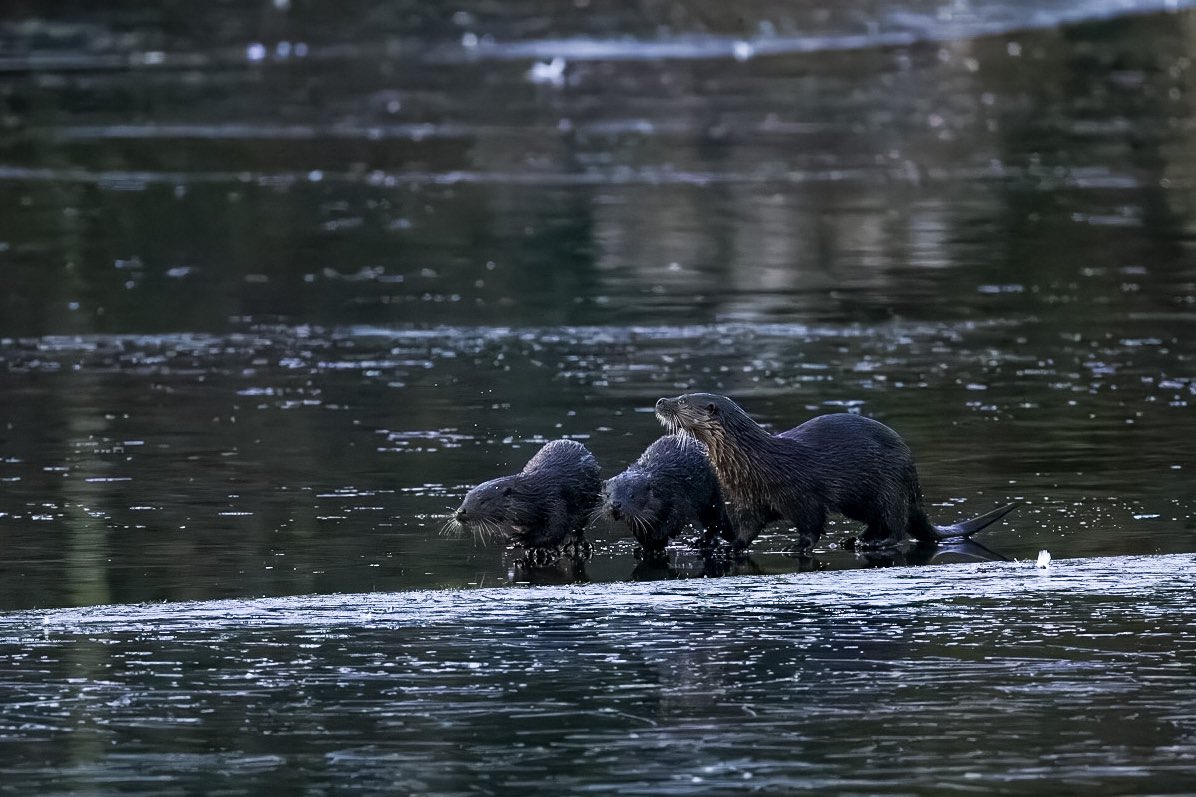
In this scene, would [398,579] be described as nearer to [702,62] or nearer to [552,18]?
[702,62]

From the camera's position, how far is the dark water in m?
6.62

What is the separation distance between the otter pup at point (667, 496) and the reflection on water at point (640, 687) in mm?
709

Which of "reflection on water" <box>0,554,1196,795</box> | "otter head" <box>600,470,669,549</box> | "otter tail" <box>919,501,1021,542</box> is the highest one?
"otter head" <box>600,470,669,549</box>

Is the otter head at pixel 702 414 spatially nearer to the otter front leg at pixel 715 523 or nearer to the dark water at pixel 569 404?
the otter front leg at pixel 715 523

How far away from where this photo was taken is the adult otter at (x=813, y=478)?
9219 millimetres

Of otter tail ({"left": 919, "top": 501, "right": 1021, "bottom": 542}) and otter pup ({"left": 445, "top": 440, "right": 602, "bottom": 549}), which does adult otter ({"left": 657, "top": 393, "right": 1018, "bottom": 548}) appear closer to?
otter tail ({"left": 919, "top": 501, "right": 1021, "bottom": 542})

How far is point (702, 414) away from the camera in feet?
30.8

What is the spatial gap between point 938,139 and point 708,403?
1743 cm

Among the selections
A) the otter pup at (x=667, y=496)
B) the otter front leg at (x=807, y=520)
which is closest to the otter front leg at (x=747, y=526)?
the otter front leg at (x=807, y=520)

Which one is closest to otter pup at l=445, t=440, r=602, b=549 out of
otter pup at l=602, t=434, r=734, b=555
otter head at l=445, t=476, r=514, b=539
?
otter head at l=445, t=476, r=514, b=539

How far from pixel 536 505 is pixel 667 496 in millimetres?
507

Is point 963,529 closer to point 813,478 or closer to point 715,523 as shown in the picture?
point 813,478

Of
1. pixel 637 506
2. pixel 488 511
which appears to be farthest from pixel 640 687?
pixel 488 511

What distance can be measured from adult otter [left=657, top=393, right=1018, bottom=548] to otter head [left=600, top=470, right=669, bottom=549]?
0.31 metres
